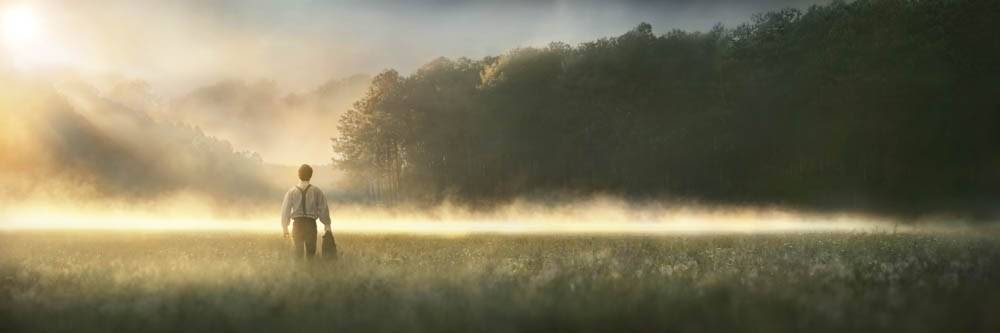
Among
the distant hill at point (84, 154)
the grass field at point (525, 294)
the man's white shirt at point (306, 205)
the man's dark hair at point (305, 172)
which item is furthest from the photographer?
the distant hill at point (84, 154)

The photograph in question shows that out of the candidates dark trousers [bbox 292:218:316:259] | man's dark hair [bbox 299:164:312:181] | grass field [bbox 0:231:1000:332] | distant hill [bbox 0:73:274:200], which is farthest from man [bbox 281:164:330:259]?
distant hill [bbox 0:73:274:200]

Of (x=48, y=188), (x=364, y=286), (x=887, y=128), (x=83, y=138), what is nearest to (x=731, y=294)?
(x=364, y=286)

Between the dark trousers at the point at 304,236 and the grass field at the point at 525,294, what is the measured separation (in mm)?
1128

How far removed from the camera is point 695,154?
55.3m

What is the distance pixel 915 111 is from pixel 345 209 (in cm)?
3061

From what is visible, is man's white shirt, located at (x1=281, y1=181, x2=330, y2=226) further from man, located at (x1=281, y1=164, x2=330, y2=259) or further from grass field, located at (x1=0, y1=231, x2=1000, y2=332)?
grass field, located at (x1=0, y1=231, x2=1000, y2=332)

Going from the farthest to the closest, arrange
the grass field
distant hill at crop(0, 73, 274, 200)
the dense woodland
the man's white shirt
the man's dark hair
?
distant hill at crop(0, 73, 274, 200) < the dense woodland < the man's white shirt < the man's dark hair < the grass field

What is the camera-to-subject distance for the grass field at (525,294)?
28.4 ft

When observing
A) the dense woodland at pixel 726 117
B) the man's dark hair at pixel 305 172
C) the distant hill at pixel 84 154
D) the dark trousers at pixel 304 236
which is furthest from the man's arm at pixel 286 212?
the distant hill at pixel 84 154

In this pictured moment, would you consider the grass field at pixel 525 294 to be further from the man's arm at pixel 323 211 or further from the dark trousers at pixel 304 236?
the man's arm at pixel 323 211

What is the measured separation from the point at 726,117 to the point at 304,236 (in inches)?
1634

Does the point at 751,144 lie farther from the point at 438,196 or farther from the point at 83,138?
the point at 83,138

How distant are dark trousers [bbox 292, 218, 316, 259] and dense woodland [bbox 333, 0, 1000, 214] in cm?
3161

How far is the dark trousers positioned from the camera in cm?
1645
